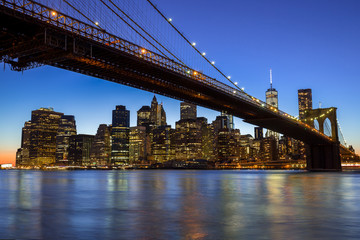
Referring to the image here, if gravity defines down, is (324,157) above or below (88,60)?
below

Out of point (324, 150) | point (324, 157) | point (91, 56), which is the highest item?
point (91, 56)

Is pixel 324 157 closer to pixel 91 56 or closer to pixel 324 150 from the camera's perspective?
pixel 324 150

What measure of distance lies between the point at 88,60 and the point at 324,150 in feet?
212

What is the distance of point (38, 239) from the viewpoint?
7.81m

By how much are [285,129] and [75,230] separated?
67256mm

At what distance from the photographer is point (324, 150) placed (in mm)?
81375

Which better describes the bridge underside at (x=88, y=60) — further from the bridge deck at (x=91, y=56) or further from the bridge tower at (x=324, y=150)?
the bridge tower at (x=324, y=150)

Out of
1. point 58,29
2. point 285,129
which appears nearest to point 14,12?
point 58,29

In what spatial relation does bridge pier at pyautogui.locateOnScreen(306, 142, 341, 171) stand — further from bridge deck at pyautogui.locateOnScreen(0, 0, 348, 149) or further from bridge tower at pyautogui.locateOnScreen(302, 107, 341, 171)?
bridge deck at pyautogui.locateOnScreen(0, 0, 348, 149)

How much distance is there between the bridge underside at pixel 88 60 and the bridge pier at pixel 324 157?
3494 cm

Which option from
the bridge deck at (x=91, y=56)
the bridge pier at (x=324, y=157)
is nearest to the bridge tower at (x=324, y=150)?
the bridge pier at (x=324, y=157)

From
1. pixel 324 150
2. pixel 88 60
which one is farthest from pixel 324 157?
pixel 88 60

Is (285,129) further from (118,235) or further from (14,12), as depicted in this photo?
(118,235)

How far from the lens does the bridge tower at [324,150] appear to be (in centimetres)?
7912
